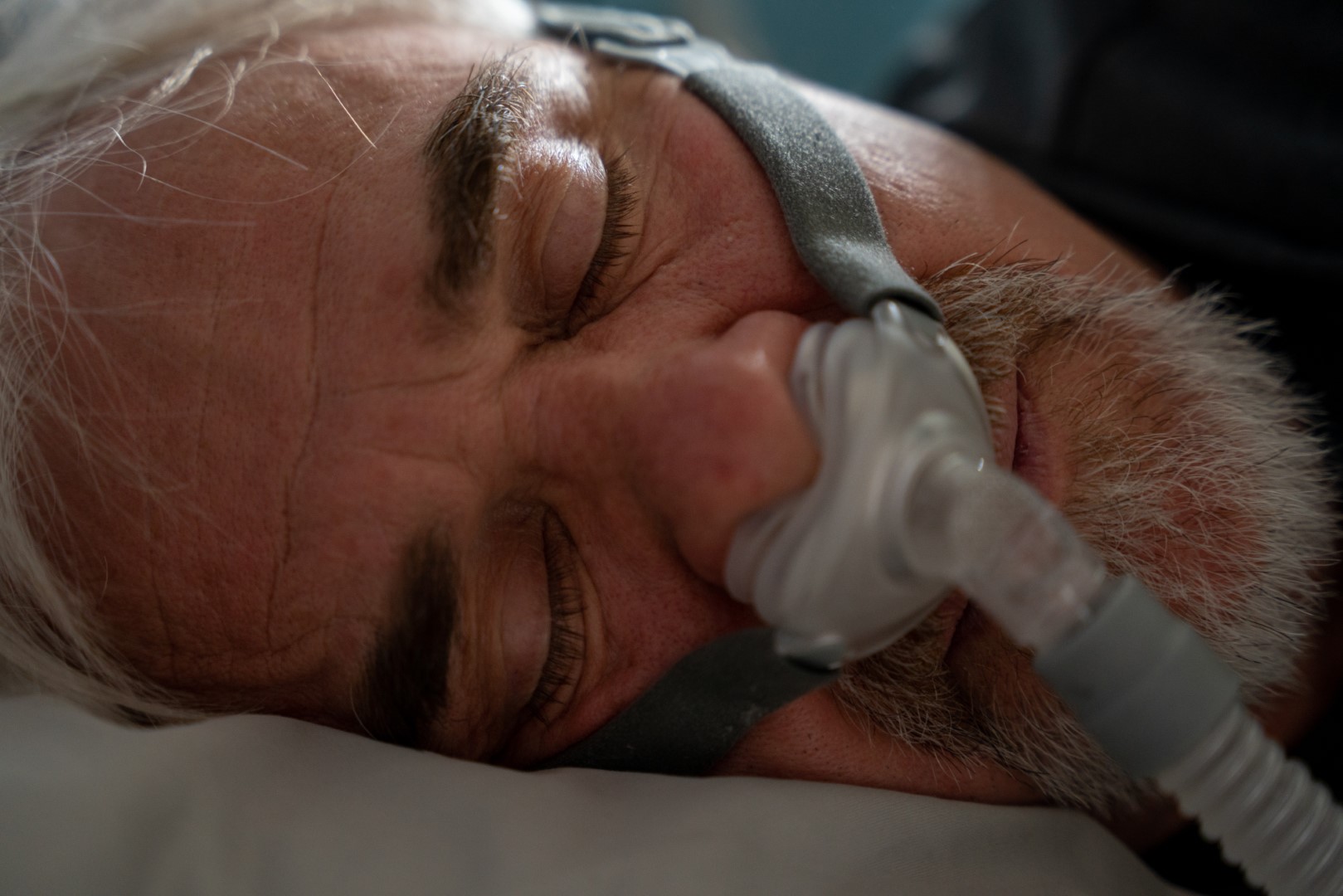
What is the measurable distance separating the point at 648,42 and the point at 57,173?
67cm

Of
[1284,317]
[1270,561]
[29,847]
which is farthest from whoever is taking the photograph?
[1284,317]

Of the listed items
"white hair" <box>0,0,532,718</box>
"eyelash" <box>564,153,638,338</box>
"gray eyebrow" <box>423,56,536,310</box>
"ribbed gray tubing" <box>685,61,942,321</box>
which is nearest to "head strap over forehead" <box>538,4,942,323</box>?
"ribbed gray tubing" <box>685,61,942,321</box>

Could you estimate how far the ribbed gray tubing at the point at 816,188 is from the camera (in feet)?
2.66

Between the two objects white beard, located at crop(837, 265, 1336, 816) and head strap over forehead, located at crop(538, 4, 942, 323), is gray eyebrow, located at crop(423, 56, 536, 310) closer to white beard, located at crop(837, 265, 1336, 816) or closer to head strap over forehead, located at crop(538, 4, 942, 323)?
head strap over forehead, located at crop(538, 4, 942, 323)

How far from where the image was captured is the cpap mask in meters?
0.65

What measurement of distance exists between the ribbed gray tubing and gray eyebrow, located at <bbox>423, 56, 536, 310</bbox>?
251mm

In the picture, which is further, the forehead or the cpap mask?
the forehead

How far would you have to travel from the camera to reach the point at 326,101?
931mm

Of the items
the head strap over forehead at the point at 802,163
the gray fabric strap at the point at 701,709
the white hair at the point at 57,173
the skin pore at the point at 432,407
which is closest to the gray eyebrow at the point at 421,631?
the skin pore at the point at 432,407

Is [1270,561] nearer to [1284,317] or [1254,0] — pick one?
[1284,317]

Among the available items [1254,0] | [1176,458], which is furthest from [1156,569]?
[1254,0]

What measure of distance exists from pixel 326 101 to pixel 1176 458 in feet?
2.99

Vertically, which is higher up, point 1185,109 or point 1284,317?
point 1185,109

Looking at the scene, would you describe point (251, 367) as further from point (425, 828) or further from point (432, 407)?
point (425, 828)
